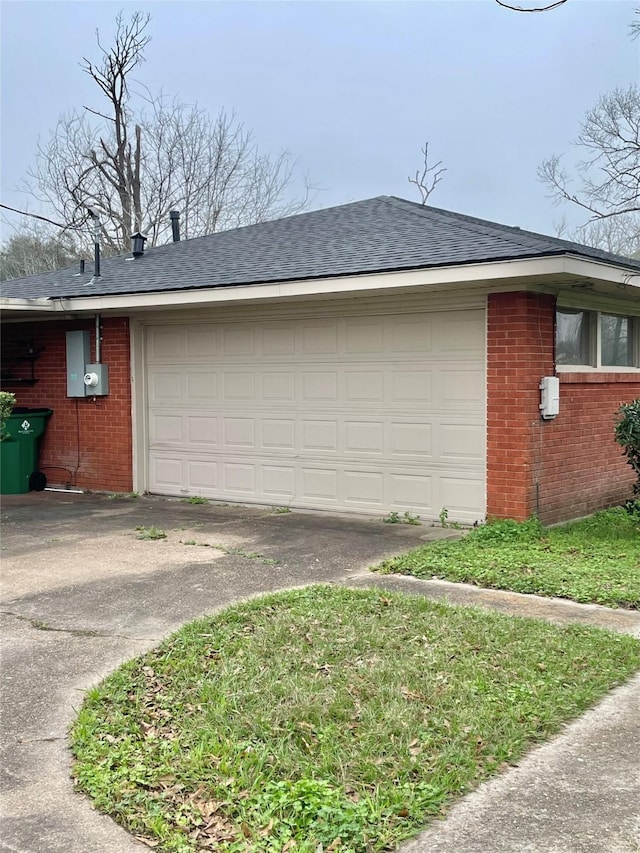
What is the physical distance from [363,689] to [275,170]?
29875mm

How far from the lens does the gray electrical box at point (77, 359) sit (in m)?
11.7

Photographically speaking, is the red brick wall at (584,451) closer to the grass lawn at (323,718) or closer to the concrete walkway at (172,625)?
the concrete walkway at (172,625)

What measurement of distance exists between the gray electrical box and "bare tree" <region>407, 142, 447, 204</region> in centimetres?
1982

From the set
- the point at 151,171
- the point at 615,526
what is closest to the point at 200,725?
the point at 615,526

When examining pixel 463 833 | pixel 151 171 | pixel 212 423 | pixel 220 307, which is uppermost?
pixel 151 171

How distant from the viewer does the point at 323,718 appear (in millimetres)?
3832

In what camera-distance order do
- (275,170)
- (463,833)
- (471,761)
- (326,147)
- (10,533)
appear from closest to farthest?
(463,833) → (471,761) → (10,533) → (275,170) → (326,147)

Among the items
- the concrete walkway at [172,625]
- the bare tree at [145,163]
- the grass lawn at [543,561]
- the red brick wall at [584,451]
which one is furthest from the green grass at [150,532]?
the bare tree at [145,163]

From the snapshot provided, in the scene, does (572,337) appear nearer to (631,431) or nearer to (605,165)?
(631,431)

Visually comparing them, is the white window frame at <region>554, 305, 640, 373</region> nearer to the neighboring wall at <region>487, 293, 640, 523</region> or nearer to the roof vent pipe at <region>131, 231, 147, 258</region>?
the neighboring wall at <region>487, 293, 640, 523</region>

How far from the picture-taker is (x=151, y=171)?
30.9 metres

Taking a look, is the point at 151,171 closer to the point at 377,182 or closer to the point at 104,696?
the point at 377,182

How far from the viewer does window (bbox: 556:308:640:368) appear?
908 cm

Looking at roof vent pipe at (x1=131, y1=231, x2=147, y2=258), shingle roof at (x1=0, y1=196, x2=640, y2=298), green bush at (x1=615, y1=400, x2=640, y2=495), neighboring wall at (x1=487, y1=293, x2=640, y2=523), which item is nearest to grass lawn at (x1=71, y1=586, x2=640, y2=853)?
neighboring wall at (x1=487, y1=293, x2=640, y2=523)
